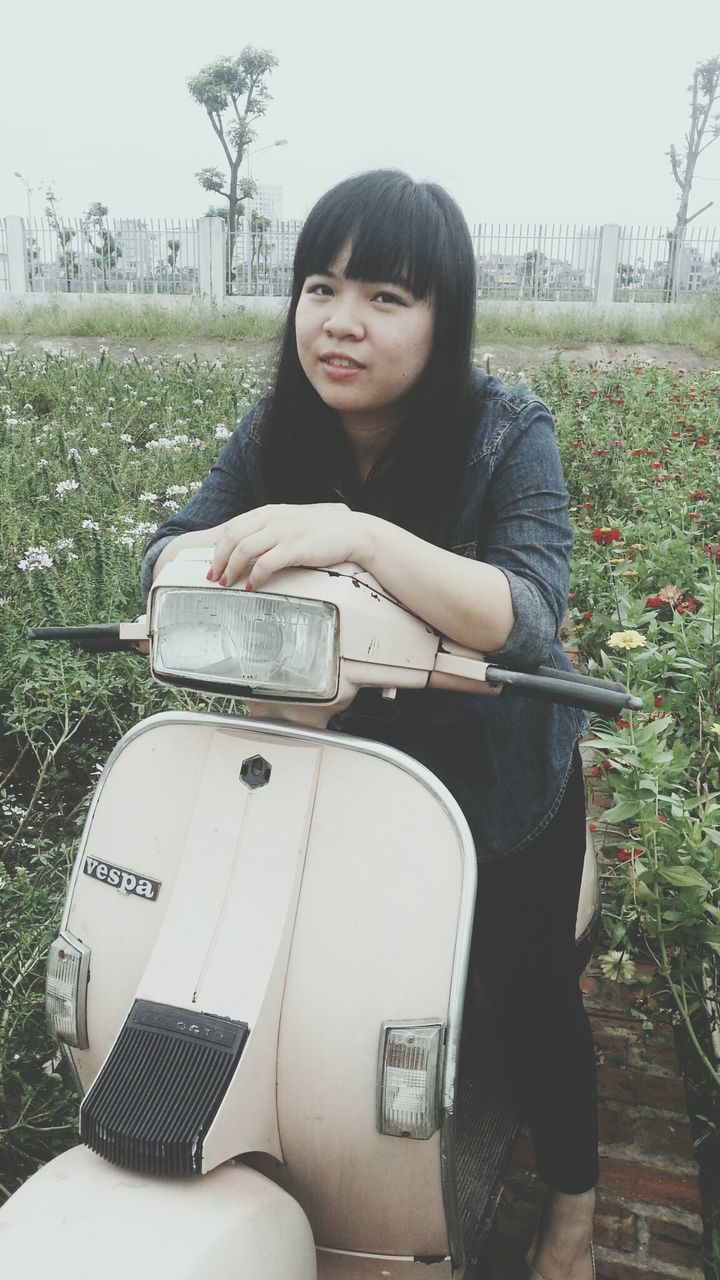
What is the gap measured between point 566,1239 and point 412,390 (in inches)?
47.4

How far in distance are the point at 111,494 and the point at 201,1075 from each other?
3498mm

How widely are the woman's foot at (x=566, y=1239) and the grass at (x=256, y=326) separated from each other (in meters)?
11.1

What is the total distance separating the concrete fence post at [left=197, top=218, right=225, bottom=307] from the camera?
17094 millimetres

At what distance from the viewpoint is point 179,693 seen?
261 cm

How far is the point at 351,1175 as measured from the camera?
102cm

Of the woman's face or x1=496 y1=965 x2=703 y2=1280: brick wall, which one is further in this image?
x1=496 y1=965 x2=703 y2=1280: brick wall

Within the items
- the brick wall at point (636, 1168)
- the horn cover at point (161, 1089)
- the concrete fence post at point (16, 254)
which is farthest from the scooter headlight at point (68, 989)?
the concrete fence post at point (16, 254)

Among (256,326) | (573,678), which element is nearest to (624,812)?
(573,678)

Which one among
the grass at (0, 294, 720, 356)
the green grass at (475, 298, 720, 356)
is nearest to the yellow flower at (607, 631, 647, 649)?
the grass at (0, 294, 720, 356)

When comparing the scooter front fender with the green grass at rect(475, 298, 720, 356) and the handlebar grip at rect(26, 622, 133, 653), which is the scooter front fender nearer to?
the handlebar grip at rect(26, 622, 133, 653)

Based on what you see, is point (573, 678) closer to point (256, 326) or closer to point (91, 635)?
point (91, 635)

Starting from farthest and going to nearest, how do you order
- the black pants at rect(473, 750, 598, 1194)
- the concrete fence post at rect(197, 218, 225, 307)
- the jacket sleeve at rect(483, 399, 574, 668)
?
the concrete fence post at rect(197, 218, 225, 307)
the black pants at rect(473, 750, 598, 1194)
the jacket sleeve at rect(483, 399, 574, 668)

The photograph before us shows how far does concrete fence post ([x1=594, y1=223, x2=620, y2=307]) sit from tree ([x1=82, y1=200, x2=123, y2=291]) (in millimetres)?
8665

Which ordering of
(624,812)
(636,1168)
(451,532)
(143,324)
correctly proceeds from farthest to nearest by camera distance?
1. (143,324)
2. (624,812)
3. (636,1168)
4. (451,532)
